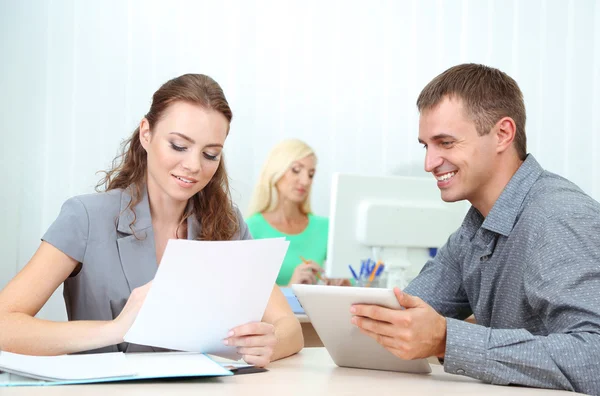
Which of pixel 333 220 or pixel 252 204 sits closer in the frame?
pixel 333 220

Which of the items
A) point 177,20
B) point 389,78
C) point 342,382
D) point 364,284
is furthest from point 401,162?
point 342,382

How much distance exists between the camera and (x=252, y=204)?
387 centimetres

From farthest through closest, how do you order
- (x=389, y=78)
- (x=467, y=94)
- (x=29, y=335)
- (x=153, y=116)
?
(x=389, y=78)
(x=153, y=116)
(x=467, y=94)
(x=29, y=335)

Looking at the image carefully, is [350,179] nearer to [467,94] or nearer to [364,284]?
[364,284]

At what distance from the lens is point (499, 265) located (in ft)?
5.25

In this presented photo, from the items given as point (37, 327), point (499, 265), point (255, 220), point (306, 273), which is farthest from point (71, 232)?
point (255, 220)

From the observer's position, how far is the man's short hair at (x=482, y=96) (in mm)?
1700

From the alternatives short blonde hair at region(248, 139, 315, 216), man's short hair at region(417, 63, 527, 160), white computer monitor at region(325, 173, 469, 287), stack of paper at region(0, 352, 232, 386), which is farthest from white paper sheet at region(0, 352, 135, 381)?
short blonde hair at region(248, 139, 315, 216)

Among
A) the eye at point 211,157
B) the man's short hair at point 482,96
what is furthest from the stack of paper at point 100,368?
the man's short hair at point 482,96

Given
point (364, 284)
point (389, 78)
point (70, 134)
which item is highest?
point (389, 78)

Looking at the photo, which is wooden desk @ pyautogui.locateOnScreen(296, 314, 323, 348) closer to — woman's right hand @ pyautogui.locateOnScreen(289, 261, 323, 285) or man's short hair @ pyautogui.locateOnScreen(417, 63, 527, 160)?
woman's right hand @ pyautogui.locateOnScreen(289, 261, 323, 285)

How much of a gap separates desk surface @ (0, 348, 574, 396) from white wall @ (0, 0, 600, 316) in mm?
2559

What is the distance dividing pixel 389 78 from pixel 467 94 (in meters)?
2.56

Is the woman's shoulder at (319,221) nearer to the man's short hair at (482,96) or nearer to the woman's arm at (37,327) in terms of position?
the man's short hair at (482,96)
